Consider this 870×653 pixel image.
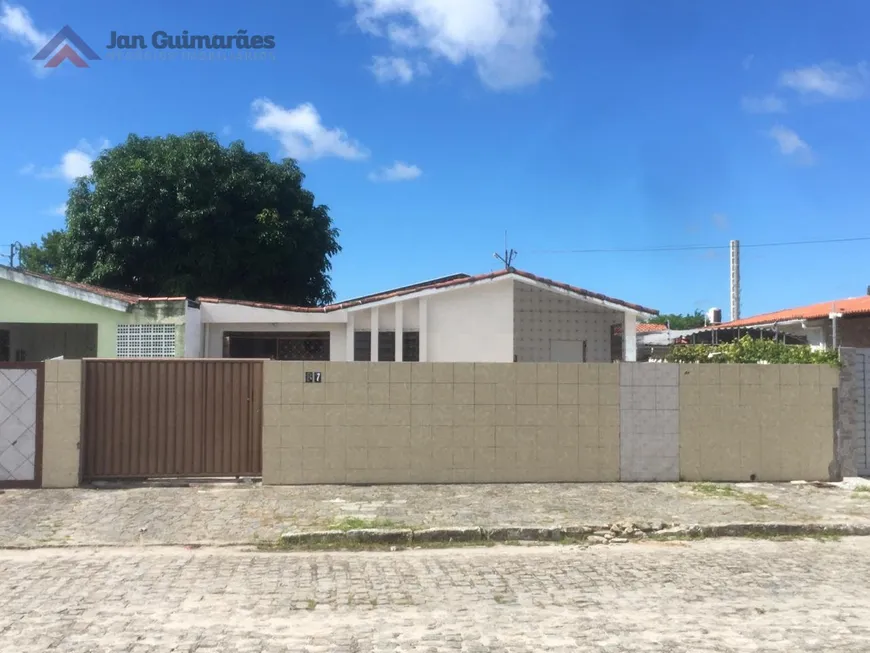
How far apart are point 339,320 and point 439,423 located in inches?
210

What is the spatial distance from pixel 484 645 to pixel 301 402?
5.62 meters

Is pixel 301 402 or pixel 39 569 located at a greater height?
pixel 301 402

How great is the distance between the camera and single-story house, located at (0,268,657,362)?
13.7m

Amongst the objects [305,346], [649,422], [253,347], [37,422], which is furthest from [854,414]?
[37,422]

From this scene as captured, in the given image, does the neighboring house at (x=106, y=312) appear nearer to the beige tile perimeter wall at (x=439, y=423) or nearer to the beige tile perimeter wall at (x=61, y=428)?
the beige tile perimeter wall at (x=61, y=428)

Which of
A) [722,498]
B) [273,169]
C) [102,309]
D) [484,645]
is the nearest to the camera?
[484,645]

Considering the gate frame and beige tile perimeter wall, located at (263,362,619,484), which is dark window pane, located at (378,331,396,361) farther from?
the gate frame

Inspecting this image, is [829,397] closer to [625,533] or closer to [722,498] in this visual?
[722,498]

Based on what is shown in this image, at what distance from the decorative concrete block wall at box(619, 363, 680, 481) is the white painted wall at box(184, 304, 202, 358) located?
8313 mm

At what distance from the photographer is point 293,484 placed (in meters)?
9.60

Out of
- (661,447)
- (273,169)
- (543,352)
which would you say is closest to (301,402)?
(661,447)

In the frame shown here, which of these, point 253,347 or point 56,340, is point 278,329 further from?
point 56,340

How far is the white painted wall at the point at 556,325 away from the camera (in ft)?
52.0

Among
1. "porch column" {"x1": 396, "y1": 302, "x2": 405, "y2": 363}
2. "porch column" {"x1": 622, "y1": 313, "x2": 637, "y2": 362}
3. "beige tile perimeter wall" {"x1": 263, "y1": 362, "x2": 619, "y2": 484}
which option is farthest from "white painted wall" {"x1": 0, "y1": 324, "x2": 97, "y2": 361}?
"porch column" {"x1": 622, "y1": 313, "x2": 637, "y2": 362}
